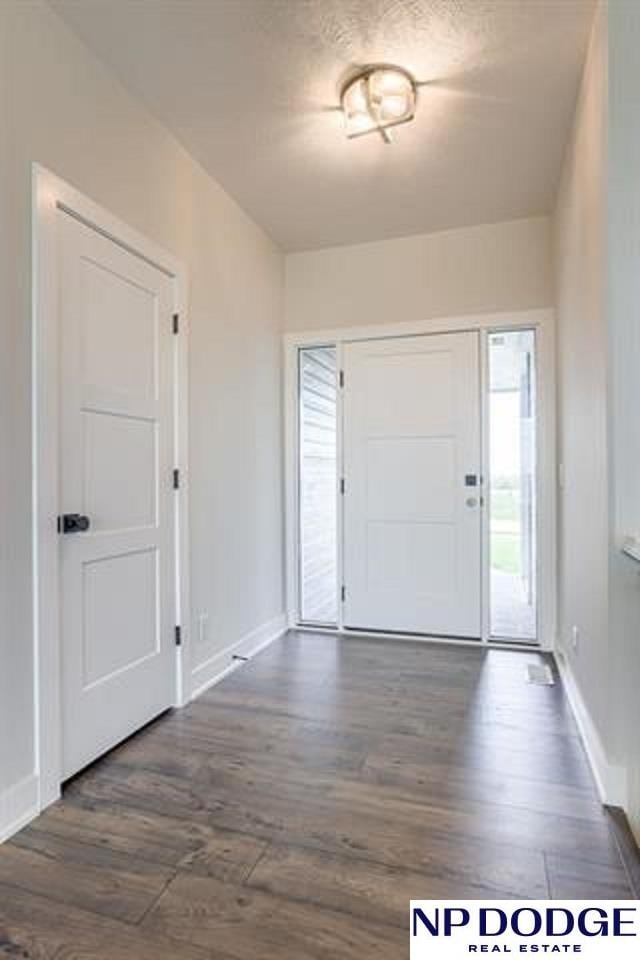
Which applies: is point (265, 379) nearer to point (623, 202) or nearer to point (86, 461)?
point (86, 461)

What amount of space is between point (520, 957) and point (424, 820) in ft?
1.57

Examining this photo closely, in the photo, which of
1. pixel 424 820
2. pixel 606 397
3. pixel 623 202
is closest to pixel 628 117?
pixel 623 202

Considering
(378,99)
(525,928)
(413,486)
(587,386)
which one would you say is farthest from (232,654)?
(378,99)

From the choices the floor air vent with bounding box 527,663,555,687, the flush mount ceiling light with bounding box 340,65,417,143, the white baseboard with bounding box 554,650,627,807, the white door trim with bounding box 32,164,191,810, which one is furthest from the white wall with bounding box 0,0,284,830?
the white baseboard with bounding box 554,650,627,807

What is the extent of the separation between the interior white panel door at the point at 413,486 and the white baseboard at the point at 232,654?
19.8 inches

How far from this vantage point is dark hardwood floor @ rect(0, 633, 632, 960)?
4.24 ft

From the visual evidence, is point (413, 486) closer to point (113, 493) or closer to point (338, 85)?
point (113, 493)

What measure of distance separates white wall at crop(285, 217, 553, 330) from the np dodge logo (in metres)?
3.02

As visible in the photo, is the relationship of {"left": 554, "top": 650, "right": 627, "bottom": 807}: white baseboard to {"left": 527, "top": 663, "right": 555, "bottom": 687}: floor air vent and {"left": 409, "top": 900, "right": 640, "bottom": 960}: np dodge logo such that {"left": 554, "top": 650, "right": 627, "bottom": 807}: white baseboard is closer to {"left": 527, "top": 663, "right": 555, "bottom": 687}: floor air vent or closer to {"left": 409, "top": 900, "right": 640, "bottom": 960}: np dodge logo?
{"left": 527, "top": 663, "right": 555, "bottom": 687}: floor air vent

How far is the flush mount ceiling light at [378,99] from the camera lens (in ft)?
6.97

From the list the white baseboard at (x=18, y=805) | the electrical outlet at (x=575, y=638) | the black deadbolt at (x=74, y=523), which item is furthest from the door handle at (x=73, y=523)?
the electrical outlet at (x=575, y=638)

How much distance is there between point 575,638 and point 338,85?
8.72 ft

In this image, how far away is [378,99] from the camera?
2.19 meters

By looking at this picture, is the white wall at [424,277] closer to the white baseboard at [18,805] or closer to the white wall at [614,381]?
the white wall at [614,381]
